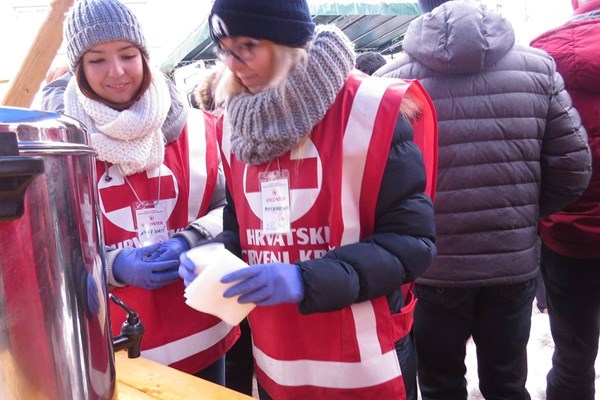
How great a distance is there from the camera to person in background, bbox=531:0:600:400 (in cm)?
138

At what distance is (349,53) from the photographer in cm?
99

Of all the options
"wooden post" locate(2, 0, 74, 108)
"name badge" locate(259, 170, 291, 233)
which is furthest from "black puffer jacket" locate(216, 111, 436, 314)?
"wooden post" locate(2, 0, 74, 108)

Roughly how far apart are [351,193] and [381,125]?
0.14m

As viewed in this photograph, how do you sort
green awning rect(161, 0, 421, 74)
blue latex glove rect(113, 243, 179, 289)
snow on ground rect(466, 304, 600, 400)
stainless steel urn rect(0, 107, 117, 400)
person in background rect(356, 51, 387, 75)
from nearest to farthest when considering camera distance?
stainless steel urn rect(0, 107, 117, 400) < blue latex glove rect(113, 243, 179, 289) < snow on ground rect(466, 304, 600, 400) < person in background rect(356, 51, 387, 75) < green awning rect(161, 0, 421, 74)

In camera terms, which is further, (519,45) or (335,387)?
(519,45)

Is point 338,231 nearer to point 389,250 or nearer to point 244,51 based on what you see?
point 389,250

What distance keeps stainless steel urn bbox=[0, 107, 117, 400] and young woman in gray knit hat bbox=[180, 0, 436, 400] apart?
0.30m

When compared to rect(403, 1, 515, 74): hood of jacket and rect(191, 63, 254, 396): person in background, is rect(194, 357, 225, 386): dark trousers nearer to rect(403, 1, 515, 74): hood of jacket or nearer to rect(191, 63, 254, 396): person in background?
rect(191, 63, 254, 396): person in background

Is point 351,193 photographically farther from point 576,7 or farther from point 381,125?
point 576,7

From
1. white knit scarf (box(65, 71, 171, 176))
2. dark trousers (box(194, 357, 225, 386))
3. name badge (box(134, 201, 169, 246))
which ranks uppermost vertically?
white knit scarf (box(65, 71, 171, 176))

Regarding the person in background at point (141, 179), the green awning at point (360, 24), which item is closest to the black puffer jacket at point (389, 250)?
the person in background at point (141, 179)

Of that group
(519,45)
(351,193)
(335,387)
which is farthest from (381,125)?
(519,45)

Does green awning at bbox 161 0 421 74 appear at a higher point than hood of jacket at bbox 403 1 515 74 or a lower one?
higher

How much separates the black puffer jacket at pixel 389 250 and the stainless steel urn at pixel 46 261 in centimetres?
39
